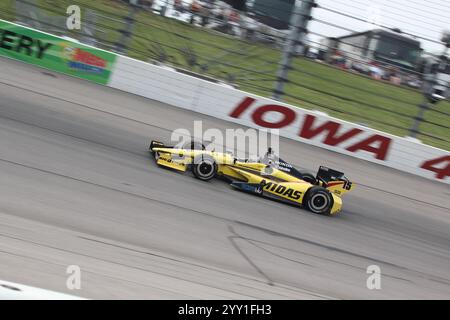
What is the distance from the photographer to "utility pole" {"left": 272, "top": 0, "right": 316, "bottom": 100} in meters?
12.5

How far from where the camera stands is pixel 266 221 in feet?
25.5

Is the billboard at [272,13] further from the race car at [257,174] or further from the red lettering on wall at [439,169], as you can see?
the race car at [257,174]

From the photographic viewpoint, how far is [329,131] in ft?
41.5

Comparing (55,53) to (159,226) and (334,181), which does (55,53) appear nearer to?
(334,181)

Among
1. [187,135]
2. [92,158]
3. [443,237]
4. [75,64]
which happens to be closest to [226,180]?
[92,158]

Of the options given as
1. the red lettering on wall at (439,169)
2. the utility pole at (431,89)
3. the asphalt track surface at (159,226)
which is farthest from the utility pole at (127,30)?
the red lettering on wall at (439,169)

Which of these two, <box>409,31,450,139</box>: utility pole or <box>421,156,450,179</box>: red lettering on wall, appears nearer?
<box>409,31,450,139</box>: utility pole

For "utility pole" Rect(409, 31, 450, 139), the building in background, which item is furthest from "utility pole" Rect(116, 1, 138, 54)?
"utility pole" Rect(409, 31, 450, 139)

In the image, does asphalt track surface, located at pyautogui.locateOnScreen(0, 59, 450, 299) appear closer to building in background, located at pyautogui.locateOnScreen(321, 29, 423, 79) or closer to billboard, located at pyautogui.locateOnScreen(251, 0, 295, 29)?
building in background, located at pyautogui.locateOnScreen(321, 29, 423, 79)

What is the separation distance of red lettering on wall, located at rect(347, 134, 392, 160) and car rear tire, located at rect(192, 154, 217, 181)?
16.6ft

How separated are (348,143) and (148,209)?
6.54 m

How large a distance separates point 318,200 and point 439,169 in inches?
197

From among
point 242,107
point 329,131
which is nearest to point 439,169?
point 329,131

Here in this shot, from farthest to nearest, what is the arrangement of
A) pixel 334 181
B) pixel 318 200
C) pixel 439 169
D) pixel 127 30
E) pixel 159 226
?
pixel 127 30, pixel 439 169, pixel 334 181, pixel 318 200, pixel 159 226
